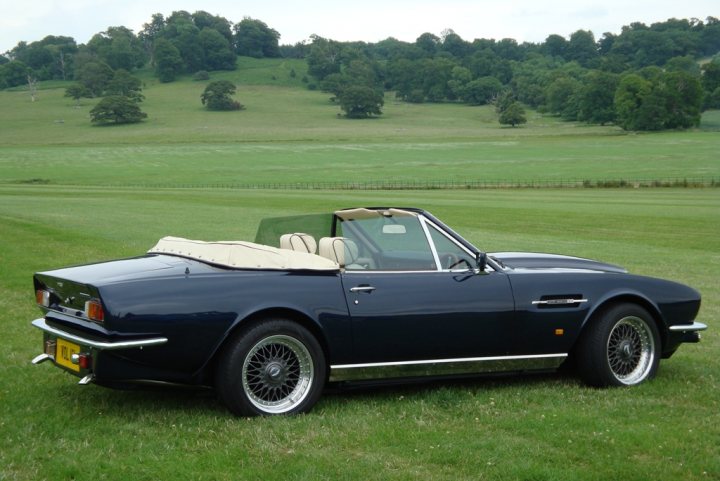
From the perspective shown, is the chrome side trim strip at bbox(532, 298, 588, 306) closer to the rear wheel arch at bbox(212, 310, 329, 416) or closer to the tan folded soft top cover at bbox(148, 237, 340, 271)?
the tan folded soft top cover at bbox(148, 237, 340, 271)

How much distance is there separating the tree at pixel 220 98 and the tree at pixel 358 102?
1844 centimetres

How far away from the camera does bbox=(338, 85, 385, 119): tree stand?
161500 mm

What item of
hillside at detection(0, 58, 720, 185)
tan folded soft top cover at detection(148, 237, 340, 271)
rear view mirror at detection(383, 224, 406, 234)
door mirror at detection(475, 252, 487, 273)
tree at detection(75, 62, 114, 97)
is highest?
rear view mirror at detection(383, 224, 406, 234)

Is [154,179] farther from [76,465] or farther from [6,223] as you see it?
[76,465]

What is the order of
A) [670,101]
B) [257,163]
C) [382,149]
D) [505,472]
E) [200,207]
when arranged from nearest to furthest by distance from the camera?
[505,472] → [200,207] → [257,163] → [382,149] → [670,101]

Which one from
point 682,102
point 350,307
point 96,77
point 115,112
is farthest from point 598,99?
point 350,307

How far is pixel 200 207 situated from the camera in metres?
38.2

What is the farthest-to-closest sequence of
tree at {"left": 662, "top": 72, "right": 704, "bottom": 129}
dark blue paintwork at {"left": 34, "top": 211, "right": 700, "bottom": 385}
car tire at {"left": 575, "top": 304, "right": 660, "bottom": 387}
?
1. tree at {"left": 662, "top": 72, "right": 704, "bottom": 129}
2. car tire at {"left": 575, "top": 304, "right": 660, "bottom": 387}
3. dark blue paintwork at {"left": 34, "top": 211, "right": 700, "bottom": 385}

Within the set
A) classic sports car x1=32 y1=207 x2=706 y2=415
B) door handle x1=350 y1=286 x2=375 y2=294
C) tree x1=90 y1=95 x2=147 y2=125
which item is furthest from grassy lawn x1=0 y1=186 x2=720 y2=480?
tree x1=90 y1=95 x2=147 y2=125

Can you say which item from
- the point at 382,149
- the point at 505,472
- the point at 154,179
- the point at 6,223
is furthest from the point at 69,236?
the point at 382,149

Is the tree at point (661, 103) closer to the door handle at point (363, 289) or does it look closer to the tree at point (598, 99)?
the tree at point (598, 99)

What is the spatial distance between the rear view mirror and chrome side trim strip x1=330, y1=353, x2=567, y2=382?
973 millimetres

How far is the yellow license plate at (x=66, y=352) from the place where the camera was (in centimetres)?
620

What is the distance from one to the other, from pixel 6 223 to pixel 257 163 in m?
70.2
